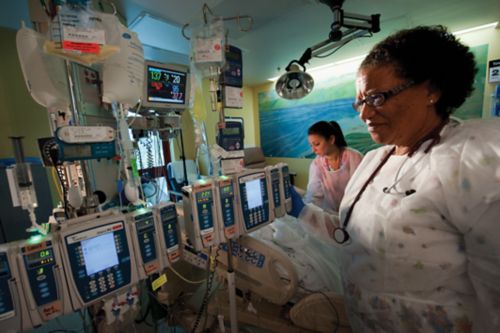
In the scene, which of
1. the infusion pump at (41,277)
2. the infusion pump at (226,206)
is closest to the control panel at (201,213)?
the infusion pump at (226,206)

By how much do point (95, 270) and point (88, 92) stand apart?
836 mm

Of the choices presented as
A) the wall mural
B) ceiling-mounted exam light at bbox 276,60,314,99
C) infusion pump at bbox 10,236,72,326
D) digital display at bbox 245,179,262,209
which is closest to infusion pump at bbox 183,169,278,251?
digital display at bbox 245,179,262,209

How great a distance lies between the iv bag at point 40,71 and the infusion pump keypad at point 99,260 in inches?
19.7

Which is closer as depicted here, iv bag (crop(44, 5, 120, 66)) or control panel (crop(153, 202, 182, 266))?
iv bag (crop(44, 5, 120, 66))

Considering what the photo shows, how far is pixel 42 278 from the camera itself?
670mm

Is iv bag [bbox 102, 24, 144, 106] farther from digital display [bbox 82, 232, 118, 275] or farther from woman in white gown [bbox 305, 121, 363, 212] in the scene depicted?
woman in white gown [bbox 305, 121, 363, 212]

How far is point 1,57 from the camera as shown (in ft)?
7.25

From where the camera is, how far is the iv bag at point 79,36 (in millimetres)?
676

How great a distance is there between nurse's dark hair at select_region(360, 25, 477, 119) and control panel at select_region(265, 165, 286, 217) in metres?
0.71

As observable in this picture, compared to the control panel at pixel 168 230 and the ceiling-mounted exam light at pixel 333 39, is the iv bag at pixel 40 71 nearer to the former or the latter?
the control panel at pixel 168 230

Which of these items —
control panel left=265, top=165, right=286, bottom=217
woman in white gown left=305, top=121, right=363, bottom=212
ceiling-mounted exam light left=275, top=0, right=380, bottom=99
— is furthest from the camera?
woman in white gown left=305, top=121, right=363, bottom=212

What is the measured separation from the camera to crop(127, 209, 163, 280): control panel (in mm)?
835

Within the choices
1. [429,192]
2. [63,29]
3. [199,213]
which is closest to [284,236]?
[199,213]

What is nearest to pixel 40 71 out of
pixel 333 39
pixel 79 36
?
pixel 79 36
